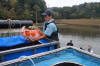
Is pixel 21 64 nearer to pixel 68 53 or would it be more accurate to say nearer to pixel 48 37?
pixel 68 53

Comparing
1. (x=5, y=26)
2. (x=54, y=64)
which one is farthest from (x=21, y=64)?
(x=5, y=26)

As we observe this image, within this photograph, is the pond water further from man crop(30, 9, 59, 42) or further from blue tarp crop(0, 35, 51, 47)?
blue tarp crop(0, 35, 51, 47)

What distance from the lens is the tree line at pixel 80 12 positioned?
89125mm

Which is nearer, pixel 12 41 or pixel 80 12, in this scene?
pixel 12 41

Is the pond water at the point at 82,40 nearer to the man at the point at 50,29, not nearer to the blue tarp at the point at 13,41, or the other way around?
the man at the point at 50,29

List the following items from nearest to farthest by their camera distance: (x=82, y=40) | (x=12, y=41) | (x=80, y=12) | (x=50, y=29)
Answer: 1. (x=50, y=29)
2. (x=12, y=41)
3. (x=82, y=40)
4. (x=80, y=12)

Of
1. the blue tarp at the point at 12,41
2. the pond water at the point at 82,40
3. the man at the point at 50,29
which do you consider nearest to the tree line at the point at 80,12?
the pond water at the point at 82,40

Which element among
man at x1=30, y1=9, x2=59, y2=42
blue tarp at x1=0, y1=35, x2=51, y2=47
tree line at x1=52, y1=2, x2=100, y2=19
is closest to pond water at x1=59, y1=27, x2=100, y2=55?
man at x1=30, y1=9, x2=59, y2=42

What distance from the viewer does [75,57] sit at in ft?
8.54

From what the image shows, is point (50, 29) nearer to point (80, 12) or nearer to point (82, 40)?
point (82, 40)

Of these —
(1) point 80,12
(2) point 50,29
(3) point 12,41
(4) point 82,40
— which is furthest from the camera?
(1) point 80,12

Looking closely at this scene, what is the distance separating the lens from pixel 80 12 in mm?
91562

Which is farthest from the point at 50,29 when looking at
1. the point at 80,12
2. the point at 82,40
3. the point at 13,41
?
the point at 80,12

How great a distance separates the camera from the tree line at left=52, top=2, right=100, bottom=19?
8912 cm
